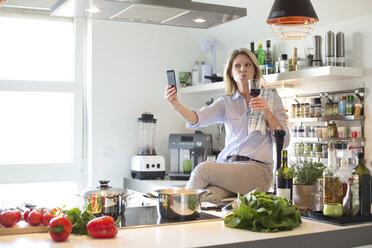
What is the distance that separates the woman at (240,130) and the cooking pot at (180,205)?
0.76 metres

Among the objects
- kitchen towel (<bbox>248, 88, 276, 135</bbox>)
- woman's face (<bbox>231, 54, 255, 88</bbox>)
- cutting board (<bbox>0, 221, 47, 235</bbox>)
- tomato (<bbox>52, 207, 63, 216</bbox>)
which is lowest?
cutting board (<bbox>0, 221, 47, 235</bbox>)

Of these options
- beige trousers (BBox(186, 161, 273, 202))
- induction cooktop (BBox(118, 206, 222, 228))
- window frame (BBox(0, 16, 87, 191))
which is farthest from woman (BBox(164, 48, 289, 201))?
window frame (BBox(0, 16, 87, 191))

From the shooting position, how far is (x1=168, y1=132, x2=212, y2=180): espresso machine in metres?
4.85

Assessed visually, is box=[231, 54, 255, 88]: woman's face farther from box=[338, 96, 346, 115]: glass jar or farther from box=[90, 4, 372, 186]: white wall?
box=[90, 4, 372, 186]: white wall

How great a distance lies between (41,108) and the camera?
4.84 meters

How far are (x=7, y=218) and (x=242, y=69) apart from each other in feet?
6.13

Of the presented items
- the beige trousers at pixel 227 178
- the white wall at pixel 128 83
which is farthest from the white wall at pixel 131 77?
the beige trousers at pixel 227 178

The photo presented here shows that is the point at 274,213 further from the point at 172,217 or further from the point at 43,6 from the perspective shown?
the point at 43,6

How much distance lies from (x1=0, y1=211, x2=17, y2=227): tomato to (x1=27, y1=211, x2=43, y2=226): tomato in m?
0.06

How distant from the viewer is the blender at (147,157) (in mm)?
4770

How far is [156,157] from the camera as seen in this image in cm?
485

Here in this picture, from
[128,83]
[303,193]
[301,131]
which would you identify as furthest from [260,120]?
[128,83]

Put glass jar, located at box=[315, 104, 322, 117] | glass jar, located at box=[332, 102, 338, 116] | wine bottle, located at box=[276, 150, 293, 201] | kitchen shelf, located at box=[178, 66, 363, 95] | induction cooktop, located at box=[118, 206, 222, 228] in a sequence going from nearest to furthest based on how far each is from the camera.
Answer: induction cooktop, located at box=[118, 206, 222, 228] → wine bottle, located at box=[276, 150, 293, 201] → kitchen shelf, located at box=[178, 66, 363, 95] → glass jar, located at box=[332, 102, 338, 116] → glass jar, located at box=[315, 104, 322, 117]

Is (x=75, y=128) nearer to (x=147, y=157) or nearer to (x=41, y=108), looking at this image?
(x=41, y=108)
